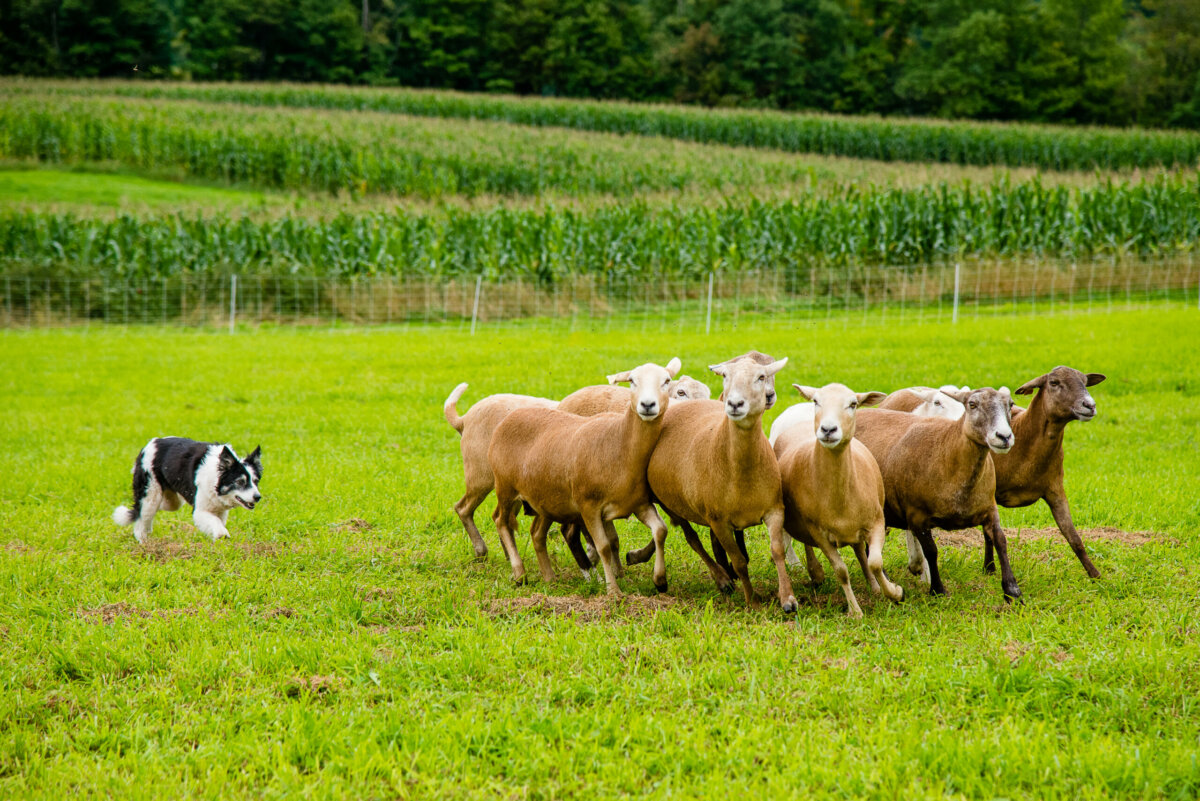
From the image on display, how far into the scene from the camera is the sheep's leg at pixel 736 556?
641 cm

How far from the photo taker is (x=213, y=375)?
18.3m

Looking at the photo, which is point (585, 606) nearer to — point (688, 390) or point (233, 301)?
point (688, 390)

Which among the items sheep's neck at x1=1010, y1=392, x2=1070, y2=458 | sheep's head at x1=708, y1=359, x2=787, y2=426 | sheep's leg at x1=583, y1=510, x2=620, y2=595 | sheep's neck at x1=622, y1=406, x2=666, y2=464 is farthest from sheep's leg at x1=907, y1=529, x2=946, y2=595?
sheep's leg at x1=583, y1=510, x2=620, y2=595

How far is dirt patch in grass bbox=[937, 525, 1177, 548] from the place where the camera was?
7.91m

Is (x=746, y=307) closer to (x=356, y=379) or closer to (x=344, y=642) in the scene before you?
(x=356, y=379)

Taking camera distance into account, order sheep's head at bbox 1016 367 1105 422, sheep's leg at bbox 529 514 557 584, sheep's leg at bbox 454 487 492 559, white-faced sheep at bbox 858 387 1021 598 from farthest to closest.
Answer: sheep's leg at bbox 454 487 492 559
sheep's leg at bbox 529 514 557 584
sheep's head at bbox 1016 367 1105 422
white-faced sheep at bbox 858 387 1021 598

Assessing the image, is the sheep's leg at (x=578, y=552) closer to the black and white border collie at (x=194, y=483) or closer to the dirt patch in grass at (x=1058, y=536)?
the black and white border collie at (x=194, y=483)

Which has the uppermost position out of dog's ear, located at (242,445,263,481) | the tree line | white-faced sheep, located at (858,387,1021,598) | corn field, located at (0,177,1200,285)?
the tree line

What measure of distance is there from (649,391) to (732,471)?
0.75m

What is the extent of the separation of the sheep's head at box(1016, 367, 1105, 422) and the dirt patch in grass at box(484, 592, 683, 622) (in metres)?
2.88

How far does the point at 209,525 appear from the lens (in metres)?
8.04

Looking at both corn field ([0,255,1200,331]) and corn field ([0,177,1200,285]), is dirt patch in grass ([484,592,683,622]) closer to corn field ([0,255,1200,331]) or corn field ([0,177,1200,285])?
corn field ([0,255,1200,331])

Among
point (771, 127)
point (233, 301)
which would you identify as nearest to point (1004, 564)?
point (233, 301)

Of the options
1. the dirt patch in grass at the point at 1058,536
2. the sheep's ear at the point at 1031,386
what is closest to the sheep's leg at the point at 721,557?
the dirt patch in grass at the point at 1058,536
